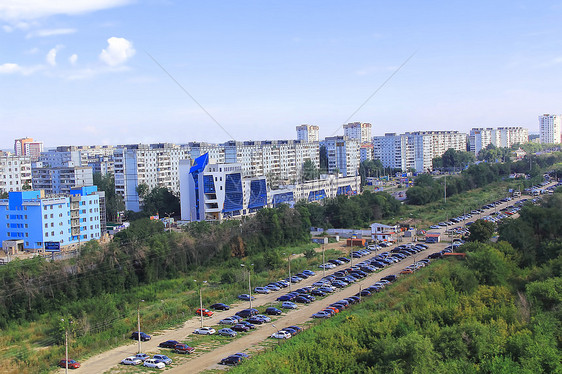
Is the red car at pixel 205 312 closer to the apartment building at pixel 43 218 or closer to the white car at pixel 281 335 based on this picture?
the white car at pixel 281 335

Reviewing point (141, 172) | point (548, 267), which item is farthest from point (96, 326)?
point (141, 172)

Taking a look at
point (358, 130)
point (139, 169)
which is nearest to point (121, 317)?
point (139, 169)

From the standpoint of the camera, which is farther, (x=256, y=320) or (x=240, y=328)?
(x=256, y=320)

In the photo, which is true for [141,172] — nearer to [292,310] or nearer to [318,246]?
[318,246]

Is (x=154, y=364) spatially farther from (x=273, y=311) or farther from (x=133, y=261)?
(x=133, y=261)

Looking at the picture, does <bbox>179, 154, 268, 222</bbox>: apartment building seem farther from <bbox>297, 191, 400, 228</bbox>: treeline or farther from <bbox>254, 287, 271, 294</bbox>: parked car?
<bbox>254, 287, 271, 294</bbox>: parked car

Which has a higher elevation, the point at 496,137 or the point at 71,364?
the point at 496,137

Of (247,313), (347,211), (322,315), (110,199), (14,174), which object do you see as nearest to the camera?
(322,315)
